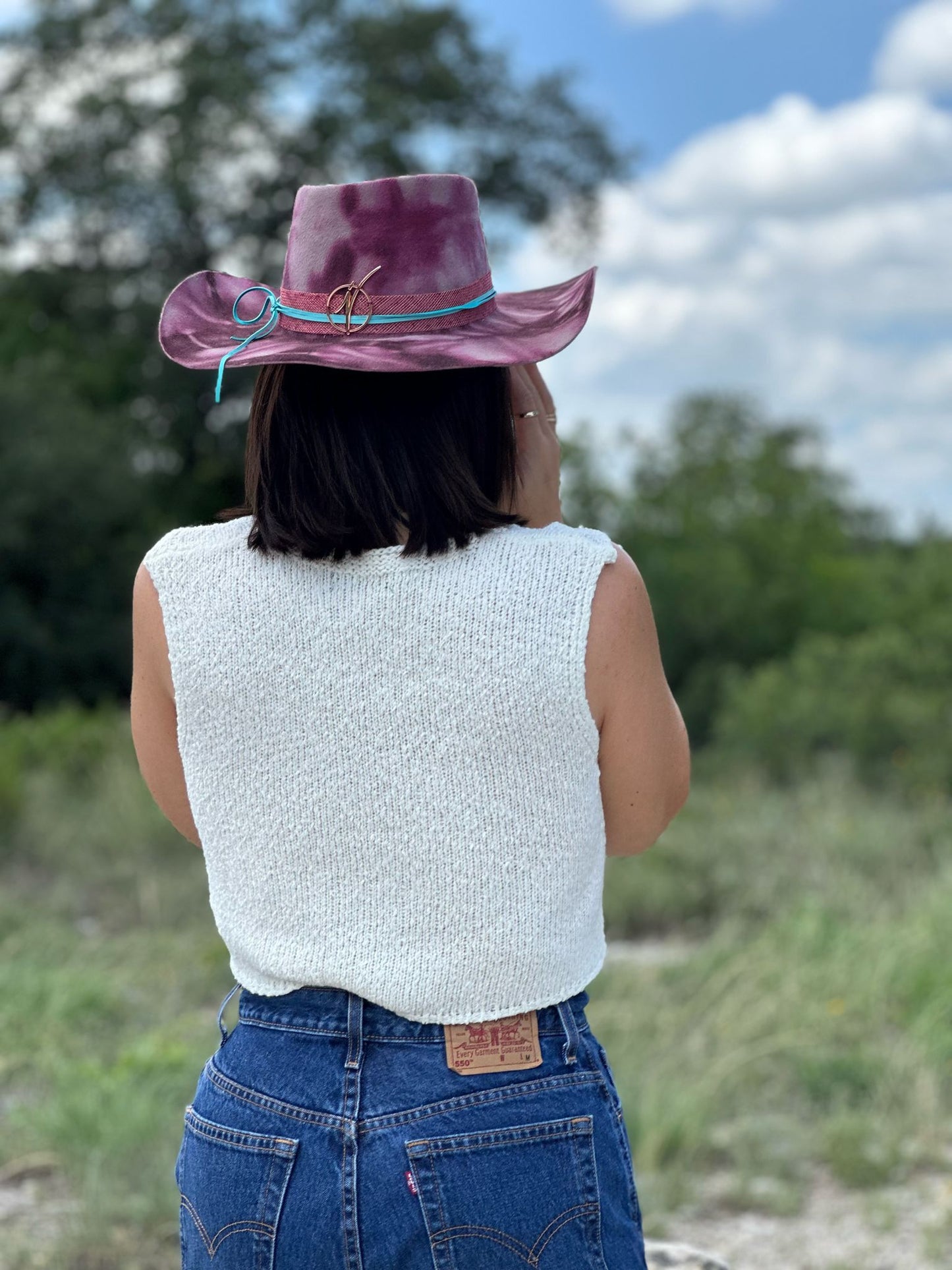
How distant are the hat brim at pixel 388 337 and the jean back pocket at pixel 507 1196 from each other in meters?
0.74

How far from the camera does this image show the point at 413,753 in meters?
1.28

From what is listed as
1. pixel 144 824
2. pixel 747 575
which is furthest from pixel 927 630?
pixel 144 824

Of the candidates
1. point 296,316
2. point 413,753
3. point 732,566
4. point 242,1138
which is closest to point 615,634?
point 413,753

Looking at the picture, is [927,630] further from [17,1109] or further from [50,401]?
[50,401]

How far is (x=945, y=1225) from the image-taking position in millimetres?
3230

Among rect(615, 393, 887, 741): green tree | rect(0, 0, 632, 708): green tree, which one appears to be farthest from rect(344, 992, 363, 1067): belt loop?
rect(0, 0, 632, 708): green tree

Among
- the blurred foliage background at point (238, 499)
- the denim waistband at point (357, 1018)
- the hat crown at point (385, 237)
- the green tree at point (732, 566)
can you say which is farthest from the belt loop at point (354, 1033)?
the green tree at point (732, 566)

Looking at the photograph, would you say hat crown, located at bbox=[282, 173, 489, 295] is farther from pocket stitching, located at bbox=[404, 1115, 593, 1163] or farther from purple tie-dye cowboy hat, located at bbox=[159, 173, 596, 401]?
pocket stitching, located at bbox=[404, 1115, 593, 1163]

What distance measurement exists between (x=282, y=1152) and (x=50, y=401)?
17.0 m

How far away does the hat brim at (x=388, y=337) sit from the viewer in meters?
1.33

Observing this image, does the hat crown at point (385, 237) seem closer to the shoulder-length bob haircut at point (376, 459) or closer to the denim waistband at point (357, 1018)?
the shoulder-length bob haircut at point (376, 459)

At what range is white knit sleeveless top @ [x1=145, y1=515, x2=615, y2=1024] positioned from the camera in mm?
1263

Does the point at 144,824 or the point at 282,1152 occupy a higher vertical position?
the point at 144,824

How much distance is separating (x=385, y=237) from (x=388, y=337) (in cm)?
14
